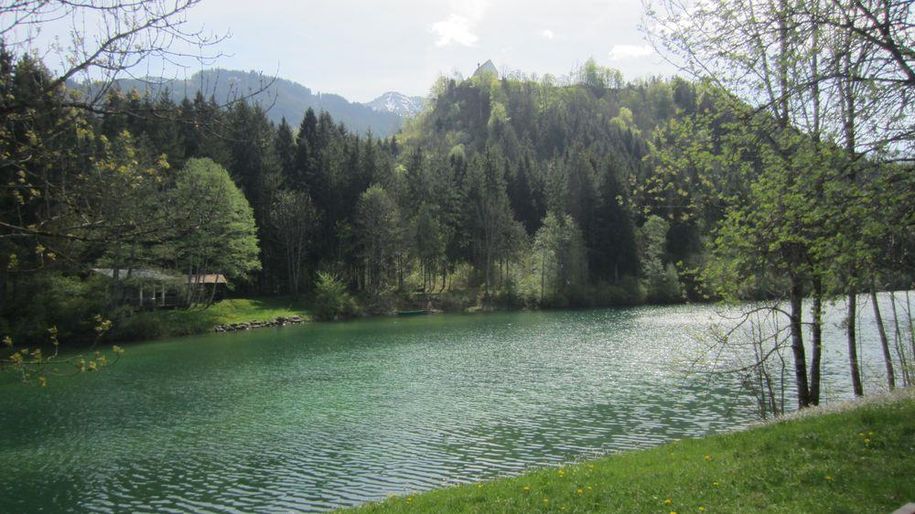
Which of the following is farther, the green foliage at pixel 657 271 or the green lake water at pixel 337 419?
the green foliage at pixel 657 271

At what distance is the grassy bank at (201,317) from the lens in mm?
47312

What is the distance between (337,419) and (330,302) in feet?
144

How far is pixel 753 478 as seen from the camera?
824 cm

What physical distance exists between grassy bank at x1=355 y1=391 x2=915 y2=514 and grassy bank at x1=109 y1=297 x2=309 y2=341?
44.1 meters

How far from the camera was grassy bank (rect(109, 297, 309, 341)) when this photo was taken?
155 feet

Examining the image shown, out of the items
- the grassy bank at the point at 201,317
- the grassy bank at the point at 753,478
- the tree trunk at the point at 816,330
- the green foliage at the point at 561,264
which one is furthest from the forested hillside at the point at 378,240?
the grassy bank at the point at 753,478

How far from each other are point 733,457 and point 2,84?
424 inches

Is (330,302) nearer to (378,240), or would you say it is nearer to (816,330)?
(378,240)

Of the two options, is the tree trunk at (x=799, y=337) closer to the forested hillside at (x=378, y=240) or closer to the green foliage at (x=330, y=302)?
the forested hillside at (x=378, y=240)

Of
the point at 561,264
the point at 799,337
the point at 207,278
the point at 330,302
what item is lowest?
the point at 330,302

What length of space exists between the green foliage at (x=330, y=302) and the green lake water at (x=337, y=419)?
25498 millimetres

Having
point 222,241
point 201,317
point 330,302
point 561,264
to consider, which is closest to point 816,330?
point 201,317

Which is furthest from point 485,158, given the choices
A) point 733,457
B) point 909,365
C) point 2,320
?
point 733,457

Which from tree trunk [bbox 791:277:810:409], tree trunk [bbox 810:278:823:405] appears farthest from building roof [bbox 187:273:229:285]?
tree trunk [bbox 810:278:823:405]
